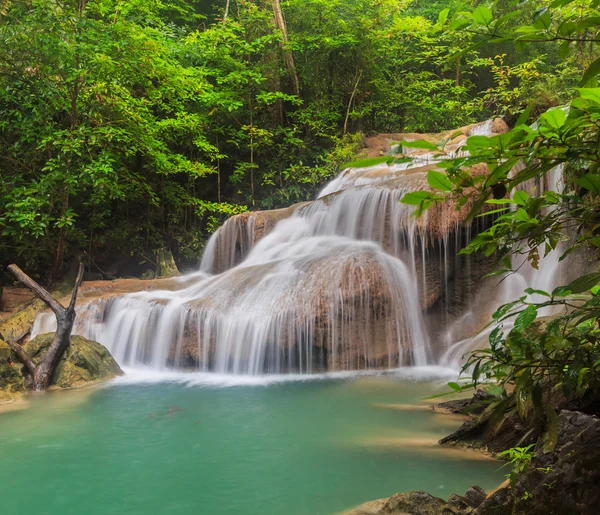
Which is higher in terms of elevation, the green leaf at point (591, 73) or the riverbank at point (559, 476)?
the green leaf at point (591, 73)

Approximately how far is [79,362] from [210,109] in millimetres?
9449

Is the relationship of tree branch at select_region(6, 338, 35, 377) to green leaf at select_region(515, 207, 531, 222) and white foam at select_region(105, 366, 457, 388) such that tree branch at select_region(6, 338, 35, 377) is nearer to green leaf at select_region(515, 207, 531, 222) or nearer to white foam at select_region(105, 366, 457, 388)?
white foam at select_region(105, 366, 457, 388)

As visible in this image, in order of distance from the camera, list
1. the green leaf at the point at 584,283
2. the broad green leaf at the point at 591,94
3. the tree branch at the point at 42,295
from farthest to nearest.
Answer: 1. the tree branch at the point at 42,295
2. the green leaf at the point at 584,283
3. the broad green leaf at the point at 591,94

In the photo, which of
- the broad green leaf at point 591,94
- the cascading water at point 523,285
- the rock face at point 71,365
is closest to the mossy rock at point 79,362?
the rock face at point 71,365

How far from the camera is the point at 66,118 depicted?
35.0 ft

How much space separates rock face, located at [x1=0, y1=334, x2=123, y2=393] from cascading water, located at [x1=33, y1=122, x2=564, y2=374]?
0.88m

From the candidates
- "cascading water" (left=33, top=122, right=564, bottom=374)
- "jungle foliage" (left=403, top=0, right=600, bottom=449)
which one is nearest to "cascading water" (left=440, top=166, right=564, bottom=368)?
"cascading water" (left=33, top=122, right=564, bottom=374)

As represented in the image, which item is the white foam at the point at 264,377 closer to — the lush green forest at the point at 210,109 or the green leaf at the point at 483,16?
the lush green forest at the point at 210,109

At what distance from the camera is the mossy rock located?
636 centimetres

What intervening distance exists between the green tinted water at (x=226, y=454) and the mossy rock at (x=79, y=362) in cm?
76

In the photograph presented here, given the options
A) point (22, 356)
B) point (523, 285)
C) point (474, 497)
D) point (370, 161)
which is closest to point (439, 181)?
point (370, 161)

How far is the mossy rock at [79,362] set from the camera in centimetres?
636

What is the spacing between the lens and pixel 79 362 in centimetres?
655

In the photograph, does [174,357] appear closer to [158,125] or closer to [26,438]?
[26,438]
